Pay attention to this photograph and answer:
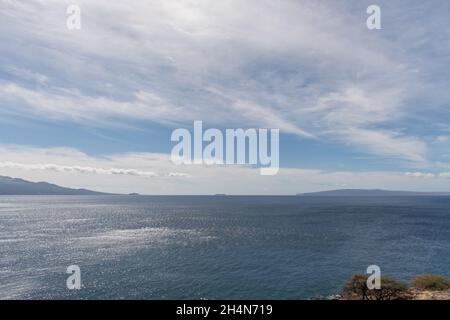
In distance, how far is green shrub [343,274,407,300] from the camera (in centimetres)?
4088

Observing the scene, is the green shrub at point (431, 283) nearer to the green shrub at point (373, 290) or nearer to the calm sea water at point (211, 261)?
the green shrub at point (373, 290)

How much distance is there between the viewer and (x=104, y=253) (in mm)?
84188

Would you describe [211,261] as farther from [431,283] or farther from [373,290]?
[431,283]

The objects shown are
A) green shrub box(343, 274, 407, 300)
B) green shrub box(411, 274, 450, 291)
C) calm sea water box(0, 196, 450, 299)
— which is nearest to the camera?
green shrub box(343, 274, 407, 300)

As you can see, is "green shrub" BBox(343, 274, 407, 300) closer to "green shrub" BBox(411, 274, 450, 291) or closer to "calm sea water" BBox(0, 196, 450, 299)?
"green shrub" BBox(411, 274, 450, 291)

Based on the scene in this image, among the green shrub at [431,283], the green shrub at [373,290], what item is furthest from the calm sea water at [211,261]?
the green shrub at [431,283]

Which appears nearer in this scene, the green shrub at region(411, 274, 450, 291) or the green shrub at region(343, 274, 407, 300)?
the green shrub at region(343, 274, 407, 300)

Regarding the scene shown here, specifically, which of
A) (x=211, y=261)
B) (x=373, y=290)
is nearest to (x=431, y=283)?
(x=373, y=290)

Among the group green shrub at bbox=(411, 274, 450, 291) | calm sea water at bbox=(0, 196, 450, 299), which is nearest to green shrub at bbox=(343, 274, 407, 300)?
green shrub at bbox=(411, 274, 450, 291)

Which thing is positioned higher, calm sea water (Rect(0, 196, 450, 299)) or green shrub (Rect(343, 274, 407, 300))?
green shrub (Rect(343, 274, 407, 300))

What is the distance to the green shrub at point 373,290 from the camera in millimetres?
40875

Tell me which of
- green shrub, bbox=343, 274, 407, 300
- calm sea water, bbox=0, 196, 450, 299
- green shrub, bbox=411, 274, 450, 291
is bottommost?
calm sea water, bbox=0, 196, 450, 299

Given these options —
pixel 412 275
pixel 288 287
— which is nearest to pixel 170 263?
pixel 288 287
